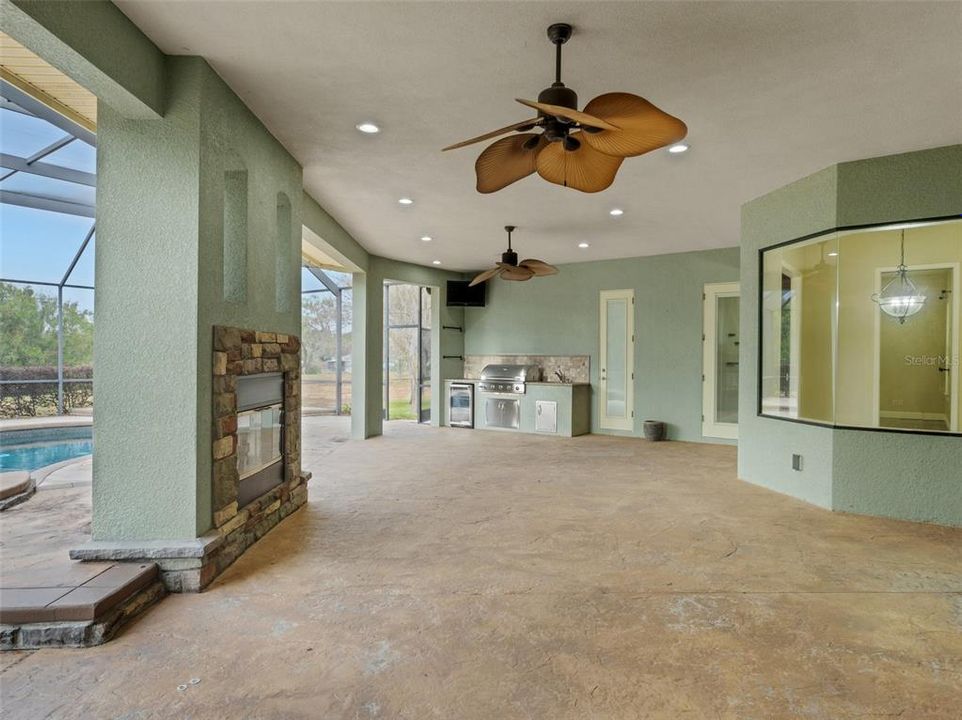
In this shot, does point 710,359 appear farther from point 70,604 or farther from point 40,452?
point 40,452

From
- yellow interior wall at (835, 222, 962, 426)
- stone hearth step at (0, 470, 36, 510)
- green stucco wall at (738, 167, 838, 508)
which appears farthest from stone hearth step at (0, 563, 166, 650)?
yellow interior wall at (835, 222, 962, 426)

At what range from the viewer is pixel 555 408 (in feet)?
26.3

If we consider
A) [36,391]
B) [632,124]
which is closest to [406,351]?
[36,391]

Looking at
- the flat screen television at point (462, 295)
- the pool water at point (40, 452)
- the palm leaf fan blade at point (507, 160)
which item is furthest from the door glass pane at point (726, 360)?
the pool water at point (40, 452)

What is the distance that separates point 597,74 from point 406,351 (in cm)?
844

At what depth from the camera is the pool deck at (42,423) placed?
26.6 feet

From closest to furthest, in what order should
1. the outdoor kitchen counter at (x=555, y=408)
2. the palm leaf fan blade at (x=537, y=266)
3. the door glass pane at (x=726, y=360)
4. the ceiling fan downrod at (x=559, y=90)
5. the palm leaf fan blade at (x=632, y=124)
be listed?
the palm leaf fan blade at (x=632, y=124)
the ceiling fan downrod at (x=559, y=90)
the palm leaf fan blade at (x=537, y=266)
the door glass pane at (x=726, y=360)
the outdoor kitchen counter at (x=555, y=408)

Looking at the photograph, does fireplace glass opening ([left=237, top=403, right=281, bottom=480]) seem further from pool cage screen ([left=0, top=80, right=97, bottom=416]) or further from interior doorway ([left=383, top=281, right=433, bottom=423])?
pool cage screen ([left=0, top=80, right=97, bottom=416])

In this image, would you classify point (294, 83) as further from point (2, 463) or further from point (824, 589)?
point (2, 463)

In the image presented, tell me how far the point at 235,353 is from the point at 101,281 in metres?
0.70

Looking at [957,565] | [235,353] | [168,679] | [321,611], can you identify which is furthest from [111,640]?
[957,565]

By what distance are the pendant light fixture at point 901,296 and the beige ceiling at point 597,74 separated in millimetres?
923

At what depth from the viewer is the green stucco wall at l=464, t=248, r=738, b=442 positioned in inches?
291

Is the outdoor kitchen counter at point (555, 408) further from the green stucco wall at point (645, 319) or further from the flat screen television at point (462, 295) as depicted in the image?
the flat screen television at point (462, 295)
